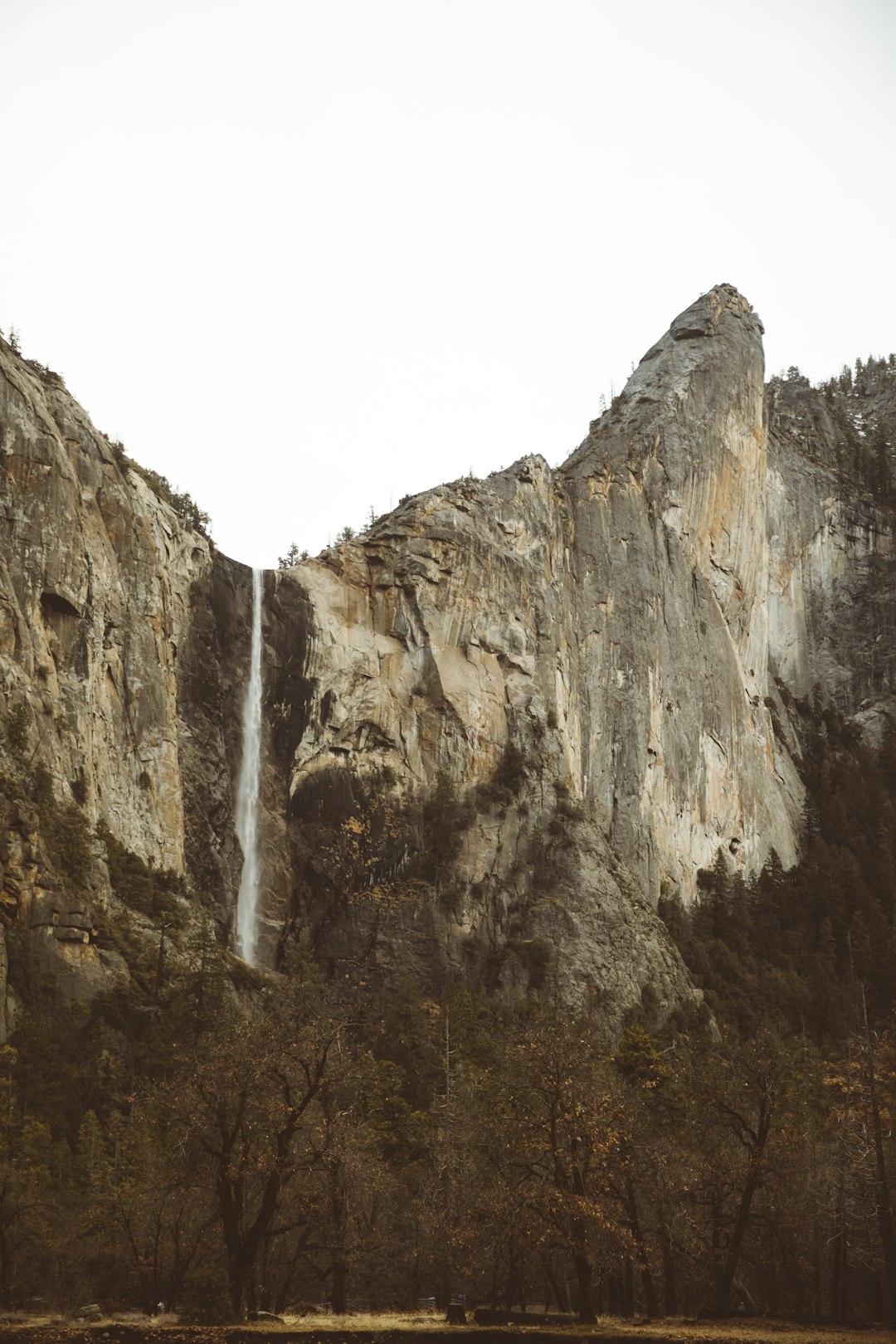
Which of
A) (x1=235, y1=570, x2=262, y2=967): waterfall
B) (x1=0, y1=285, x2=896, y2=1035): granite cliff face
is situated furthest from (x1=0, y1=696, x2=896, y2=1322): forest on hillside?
(x1=235, y1=570, x2=262, y2=967): waterfall

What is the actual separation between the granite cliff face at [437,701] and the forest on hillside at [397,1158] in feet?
18.6

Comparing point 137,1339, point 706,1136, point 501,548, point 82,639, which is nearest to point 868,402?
point 501,548

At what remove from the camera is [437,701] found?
9238cm

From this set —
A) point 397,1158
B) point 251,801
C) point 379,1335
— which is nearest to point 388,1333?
point 379,1335

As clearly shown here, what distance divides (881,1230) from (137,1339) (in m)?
19.5

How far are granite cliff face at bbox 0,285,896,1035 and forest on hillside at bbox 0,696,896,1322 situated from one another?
5672 millimetres

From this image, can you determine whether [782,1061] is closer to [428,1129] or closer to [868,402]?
[428,1129]

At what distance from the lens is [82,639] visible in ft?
248

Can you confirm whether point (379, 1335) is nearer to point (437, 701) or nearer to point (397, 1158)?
point (397, 1158)

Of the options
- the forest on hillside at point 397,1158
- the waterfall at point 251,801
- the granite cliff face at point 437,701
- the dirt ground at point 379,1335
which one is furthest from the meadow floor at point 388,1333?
the waterfall at point 251,801

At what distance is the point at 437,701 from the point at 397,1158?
36171 millimetres

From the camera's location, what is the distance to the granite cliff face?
2953 inches

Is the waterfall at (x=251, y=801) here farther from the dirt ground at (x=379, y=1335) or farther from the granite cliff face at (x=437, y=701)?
the dirt ground at (x=379, y=1335)

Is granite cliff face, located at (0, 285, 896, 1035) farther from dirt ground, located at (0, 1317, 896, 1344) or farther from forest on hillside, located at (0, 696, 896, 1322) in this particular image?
dirt ground, located at (0, 1317, 896, 1344)
